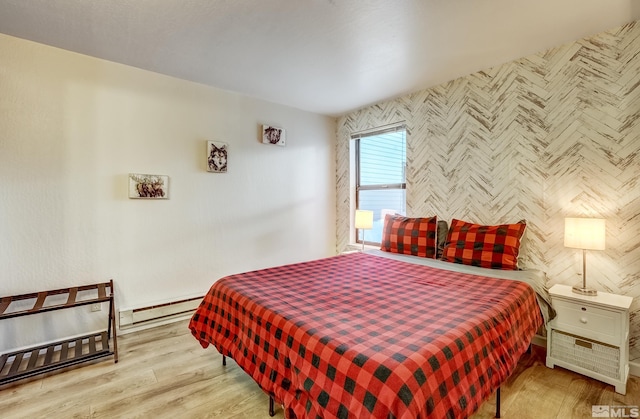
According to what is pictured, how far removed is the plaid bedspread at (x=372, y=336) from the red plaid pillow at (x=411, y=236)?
2.10 feet

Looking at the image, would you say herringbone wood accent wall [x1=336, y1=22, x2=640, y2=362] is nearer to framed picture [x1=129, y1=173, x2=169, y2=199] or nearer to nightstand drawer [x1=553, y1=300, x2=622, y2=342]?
nightstand drawer [x1=553, y1=300, x2=622, y2=342]

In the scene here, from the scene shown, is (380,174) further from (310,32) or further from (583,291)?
(583,291)

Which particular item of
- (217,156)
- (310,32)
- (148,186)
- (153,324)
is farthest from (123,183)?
(310,32)

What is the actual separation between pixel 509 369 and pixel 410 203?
6.81 feet

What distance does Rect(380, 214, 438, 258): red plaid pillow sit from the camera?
2775mm

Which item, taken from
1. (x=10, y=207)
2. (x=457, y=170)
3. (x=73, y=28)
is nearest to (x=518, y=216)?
(x=457, y=170)

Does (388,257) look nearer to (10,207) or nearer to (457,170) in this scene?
(457,170)

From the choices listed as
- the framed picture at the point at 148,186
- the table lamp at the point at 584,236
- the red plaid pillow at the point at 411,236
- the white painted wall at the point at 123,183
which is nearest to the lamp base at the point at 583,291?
the table lamp at the point at 584,236

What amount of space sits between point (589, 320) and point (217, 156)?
10.9ft

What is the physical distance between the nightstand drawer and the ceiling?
1.91 meters

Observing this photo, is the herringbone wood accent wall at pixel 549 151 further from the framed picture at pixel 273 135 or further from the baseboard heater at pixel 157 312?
the baseboard heater at pixel 157 312

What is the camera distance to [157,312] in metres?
2.65

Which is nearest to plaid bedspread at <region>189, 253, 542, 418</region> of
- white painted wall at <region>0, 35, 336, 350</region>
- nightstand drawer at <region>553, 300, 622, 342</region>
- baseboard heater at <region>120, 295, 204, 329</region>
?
nightstand drawer at <region>553, 300, 622, 342</region>

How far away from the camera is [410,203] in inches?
130
